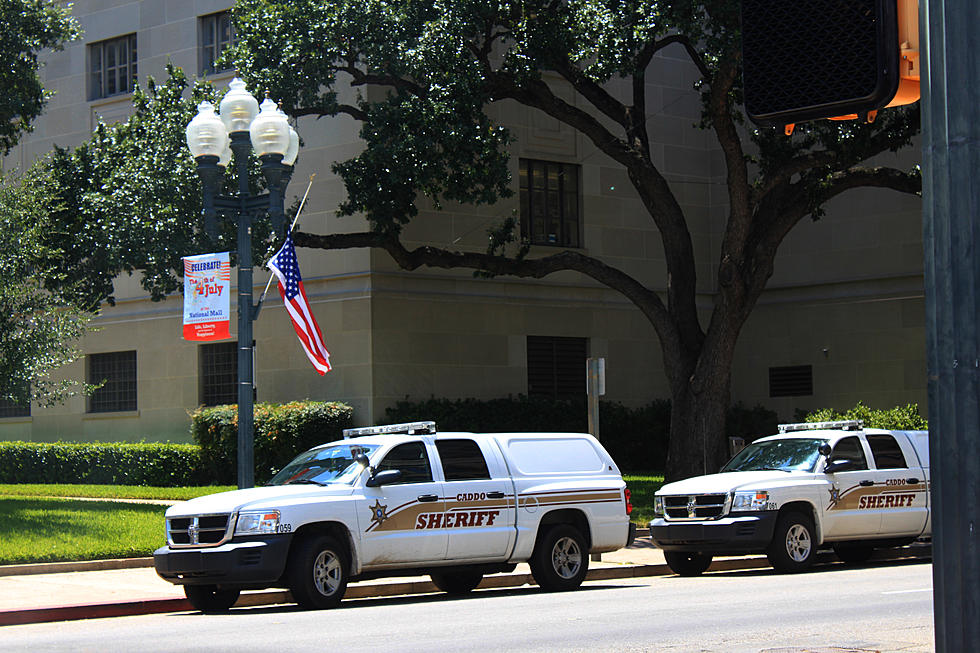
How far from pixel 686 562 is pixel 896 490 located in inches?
123

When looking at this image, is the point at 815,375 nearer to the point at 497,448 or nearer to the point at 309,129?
the point at 309,129

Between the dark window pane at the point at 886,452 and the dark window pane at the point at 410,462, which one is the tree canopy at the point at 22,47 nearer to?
the dark window pane at the point at 410,462

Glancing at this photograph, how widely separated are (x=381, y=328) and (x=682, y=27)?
10290mm

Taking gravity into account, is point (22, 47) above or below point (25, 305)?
above

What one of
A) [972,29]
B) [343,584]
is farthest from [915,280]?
[972,29]

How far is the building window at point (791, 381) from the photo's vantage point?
3325cm

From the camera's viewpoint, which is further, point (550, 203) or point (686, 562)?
point (550, 203)

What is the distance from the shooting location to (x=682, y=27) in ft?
65.3

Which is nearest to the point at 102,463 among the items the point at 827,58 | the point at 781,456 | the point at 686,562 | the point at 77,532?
the point at 77,532

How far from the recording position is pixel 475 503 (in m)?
14.3

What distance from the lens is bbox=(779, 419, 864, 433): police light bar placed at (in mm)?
17766

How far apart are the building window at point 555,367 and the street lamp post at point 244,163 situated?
14.7m

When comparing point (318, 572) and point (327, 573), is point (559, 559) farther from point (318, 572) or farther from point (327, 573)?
point (318, 572)

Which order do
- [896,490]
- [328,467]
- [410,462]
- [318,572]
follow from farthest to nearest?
[896,490] < [410,462] < [328,467] < [318,572]
